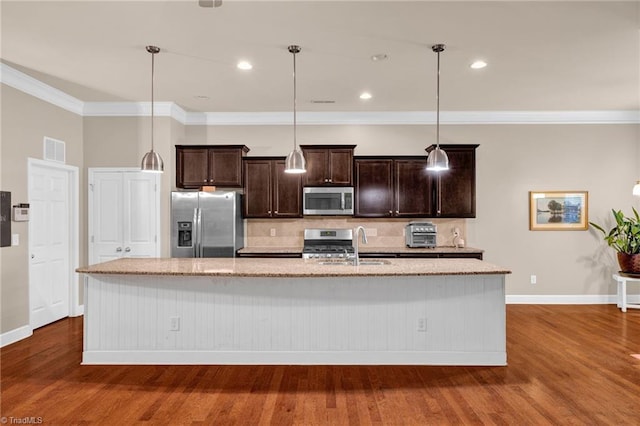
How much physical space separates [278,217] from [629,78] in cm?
478

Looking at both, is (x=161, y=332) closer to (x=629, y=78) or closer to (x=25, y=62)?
(x=25, y=62)

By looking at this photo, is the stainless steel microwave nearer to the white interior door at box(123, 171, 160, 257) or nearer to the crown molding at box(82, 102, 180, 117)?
the white interior door at box(123, 171, 160, 257)

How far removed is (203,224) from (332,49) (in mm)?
2993

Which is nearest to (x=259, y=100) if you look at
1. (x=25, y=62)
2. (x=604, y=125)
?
(x=25, y=62)

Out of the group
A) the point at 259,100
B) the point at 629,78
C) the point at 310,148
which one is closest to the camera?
the point at 629,78

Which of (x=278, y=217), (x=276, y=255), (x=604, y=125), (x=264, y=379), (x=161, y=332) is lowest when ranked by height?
(x=264, y=379)

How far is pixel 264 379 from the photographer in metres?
3.37

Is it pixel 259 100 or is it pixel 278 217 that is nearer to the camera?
pixel 259 100

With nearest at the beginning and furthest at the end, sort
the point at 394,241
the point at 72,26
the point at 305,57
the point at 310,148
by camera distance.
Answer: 1. the point at 72,26
2. the point at 305,57
3. the point at 310,148
4. the point at 394,241

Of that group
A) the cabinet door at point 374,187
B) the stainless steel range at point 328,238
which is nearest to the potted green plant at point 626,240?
the cabinet door at point 374,187

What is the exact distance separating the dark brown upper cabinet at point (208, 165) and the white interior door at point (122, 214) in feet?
1.36

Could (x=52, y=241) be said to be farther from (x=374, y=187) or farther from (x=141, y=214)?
(x=374, y=187)

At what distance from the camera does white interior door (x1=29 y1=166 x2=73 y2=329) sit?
481 centimetres

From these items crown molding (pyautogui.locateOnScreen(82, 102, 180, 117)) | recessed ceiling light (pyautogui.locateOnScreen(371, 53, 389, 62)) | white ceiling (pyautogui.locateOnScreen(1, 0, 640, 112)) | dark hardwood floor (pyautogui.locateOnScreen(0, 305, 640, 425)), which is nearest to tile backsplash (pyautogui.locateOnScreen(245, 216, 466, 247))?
white ceiling (pyautogui.locateOnScreen(1, 0, 640, 112))
